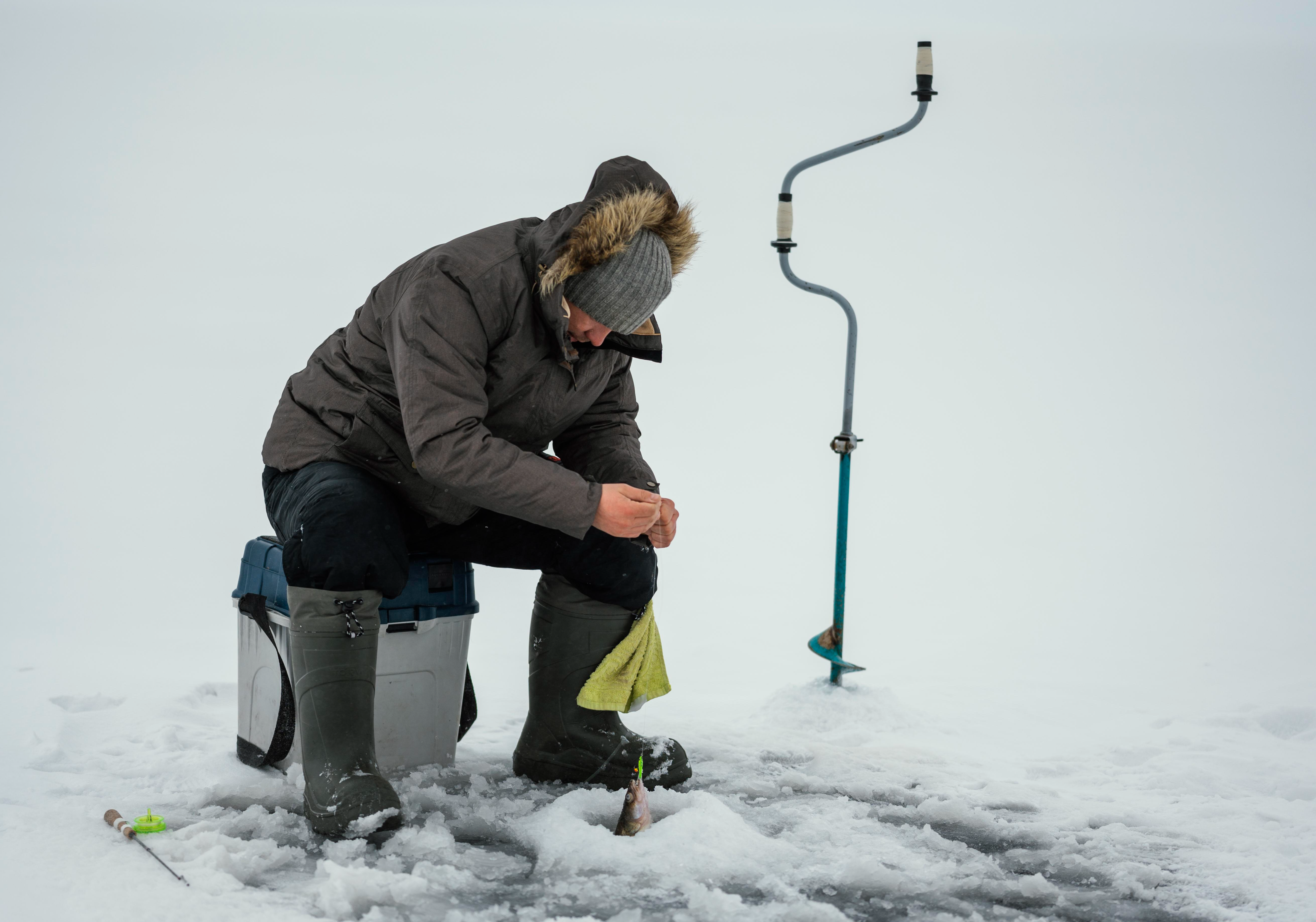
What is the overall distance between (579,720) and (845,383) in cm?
122

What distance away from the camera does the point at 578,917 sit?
1.50m

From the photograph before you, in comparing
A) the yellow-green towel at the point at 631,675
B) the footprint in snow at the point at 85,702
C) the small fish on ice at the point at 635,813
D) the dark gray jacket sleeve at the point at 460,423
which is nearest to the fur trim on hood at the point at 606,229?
the dark gray jacket sleeve at the point at 460,423

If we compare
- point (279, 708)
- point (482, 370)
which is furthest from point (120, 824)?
point (482, 370)

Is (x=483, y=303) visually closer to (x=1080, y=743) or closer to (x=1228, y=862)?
(x=1228, y=862)

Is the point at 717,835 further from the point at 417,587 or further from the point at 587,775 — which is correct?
the point at 417,587

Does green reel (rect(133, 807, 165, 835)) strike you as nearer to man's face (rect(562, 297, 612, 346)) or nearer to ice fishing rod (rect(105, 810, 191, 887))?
ice fishing rod (rect(105, 810, 191, 887))

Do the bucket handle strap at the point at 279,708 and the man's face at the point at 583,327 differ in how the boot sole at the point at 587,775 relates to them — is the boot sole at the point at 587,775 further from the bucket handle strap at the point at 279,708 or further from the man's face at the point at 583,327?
the man's face at the point at 583,327

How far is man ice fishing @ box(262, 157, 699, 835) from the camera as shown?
1.75 meters

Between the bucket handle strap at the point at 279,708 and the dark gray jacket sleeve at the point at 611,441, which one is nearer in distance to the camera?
the bucket handle strap at the point at 279,708

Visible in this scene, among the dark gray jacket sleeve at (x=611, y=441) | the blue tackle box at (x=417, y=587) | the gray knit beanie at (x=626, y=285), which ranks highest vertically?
the gray knit beanie at (x=626, y=285)

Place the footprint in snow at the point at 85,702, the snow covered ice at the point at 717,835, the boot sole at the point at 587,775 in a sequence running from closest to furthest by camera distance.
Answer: the snow covered ice at the point at 717,835
the boot sole at the point at 587,775
the footprint in snow at the point at 85,702

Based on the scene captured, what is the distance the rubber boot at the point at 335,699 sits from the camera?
1740 millimetres

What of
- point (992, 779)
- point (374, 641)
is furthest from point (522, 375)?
point (992, 779)

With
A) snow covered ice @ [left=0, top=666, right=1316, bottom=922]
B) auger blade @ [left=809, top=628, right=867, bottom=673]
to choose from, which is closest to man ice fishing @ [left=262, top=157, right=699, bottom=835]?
snow covered ice @ [left=0, top=666, right=1316, bottom=922]
